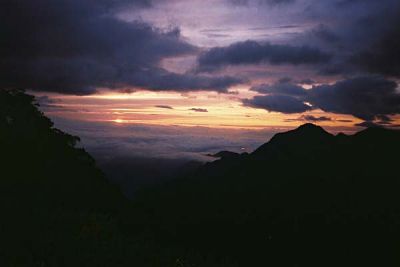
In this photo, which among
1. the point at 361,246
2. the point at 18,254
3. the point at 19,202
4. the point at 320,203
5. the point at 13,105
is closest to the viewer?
the point at 18,254

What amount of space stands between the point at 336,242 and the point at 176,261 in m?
85.5

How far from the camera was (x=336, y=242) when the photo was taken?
3652 inches

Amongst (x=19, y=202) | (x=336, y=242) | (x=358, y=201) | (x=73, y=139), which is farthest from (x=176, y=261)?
(x=358, y=201)

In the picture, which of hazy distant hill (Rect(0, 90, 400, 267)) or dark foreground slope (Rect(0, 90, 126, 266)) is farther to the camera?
hazy distant hill (Rect(0, 90, 400, 267))

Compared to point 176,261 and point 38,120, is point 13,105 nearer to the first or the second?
point 38,120

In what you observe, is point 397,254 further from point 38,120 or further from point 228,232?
point 38,120

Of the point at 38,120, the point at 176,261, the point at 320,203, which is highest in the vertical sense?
the point at 38,120

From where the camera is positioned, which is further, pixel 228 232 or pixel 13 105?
pixel 228 232

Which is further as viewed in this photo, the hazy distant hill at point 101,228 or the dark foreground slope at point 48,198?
the hazy distant hill at point 101,228

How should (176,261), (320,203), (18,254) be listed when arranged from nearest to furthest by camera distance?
(18,254) → (176,261) → (320,203)

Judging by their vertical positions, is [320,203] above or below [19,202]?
below

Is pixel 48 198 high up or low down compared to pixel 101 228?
down

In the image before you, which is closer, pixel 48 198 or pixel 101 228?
pixel 101 228

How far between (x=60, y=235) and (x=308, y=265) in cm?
6929
